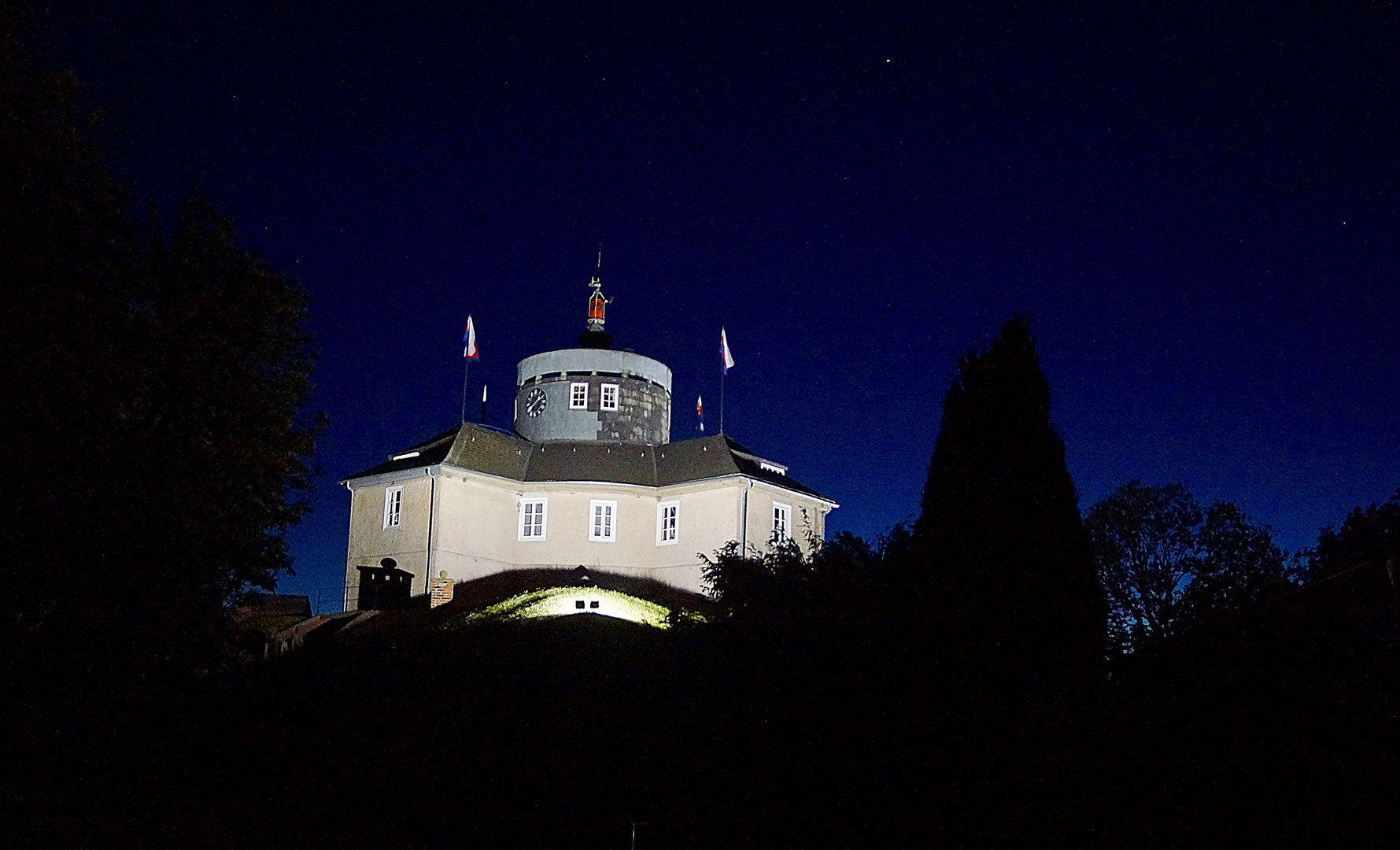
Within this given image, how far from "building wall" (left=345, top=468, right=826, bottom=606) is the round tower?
11.6 ft

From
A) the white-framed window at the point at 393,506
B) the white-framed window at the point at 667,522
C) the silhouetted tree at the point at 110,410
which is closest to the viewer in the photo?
the silhouetted tree at the point at 110,410

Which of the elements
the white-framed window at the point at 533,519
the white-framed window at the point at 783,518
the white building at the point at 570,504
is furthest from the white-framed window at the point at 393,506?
the white-framed window at the point at 783,518

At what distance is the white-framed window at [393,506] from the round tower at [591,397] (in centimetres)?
618

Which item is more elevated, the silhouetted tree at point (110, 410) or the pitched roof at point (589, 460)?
the pitched roof at point (589, 460)

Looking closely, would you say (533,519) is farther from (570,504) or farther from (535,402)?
(535,402)

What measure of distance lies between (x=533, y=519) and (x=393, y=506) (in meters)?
4.60

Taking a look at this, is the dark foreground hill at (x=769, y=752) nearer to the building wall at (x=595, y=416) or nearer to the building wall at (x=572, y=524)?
the building wall at (x=572, y=524)

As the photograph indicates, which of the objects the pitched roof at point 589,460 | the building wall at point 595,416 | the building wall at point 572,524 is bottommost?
the building wall at point 572,524

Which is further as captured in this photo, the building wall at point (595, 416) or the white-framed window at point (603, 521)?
the building wall at point (595, 416)

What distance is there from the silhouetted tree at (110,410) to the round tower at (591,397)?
69.0ft

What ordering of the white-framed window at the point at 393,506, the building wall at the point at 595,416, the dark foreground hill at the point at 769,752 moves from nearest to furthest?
the dark foreground hill at the point at 769,752 < the white-framed window at the point at 393,506 < the building wall at the point at 595,416

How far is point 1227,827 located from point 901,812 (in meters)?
3.34

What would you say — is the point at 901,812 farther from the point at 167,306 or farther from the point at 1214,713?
the point at 167,306

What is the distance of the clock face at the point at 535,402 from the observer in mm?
41750
